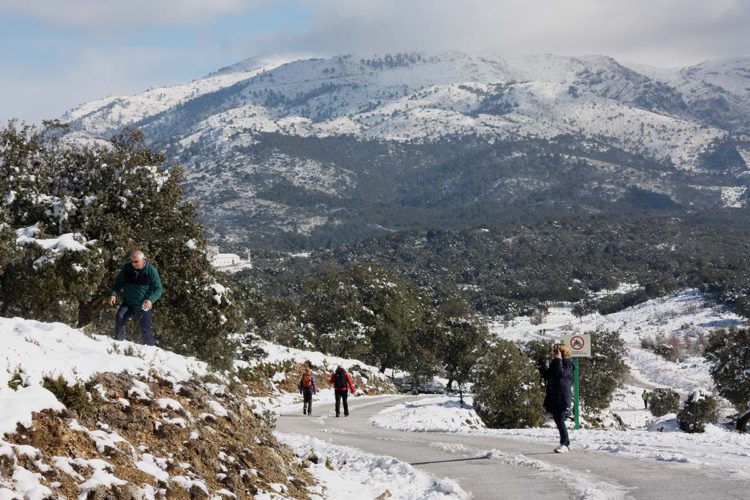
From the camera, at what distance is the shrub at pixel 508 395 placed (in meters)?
38.8

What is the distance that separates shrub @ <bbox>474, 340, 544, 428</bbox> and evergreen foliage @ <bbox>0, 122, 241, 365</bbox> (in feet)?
46.6

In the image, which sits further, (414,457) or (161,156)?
(161,156)

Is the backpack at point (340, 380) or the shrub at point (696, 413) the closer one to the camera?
the backpack at point (340, 380)

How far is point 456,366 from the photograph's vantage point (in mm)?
84625

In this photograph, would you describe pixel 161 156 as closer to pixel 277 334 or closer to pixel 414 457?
pixel 414 457

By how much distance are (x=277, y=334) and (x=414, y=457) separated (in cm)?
5899

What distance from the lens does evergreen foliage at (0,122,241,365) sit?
80.7 ft

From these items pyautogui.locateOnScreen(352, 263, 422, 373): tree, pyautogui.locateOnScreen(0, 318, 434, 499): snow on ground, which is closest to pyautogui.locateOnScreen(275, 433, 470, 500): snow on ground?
pyautogui.locateOnScreen(0, 318, 434, 499): snow on ground

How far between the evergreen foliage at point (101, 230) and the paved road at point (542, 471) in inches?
438

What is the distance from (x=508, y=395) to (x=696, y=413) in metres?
21.1

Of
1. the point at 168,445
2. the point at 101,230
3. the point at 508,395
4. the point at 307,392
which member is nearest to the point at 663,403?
the point at 508,395

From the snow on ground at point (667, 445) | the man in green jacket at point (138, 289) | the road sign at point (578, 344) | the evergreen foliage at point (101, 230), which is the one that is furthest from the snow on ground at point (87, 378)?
the evergreen foliage at point (101, 230)

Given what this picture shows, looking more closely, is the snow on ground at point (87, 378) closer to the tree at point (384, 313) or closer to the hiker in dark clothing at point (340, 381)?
the hiker in dark clothing at point (340, 381)

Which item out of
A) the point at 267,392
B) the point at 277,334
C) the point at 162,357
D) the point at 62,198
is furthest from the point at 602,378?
the point at 162,357
